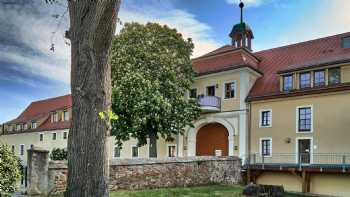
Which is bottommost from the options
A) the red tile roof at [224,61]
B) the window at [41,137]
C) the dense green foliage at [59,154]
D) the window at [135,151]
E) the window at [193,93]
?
the dense green foliage at [59,154]

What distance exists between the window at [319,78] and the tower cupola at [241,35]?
31.7ft

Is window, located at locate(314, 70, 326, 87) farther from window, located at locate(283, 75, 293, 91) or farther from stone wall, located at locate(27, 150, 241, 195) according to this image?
stone wall, located at locate(27, 150, 241, 195)

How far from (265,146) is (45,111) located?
35.5 meters

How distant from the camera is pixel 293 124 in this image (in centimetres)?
2333

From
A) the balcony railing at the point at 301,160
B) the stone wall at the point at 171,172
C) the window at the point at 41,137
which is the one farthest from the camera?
the window at the point at 41,137

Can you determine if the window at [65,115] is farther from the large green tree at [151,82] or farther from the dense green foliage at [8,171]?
the dense green foliage at [8,171]

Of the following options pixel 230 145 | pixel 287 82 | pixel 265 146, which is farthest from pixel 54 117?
pixel 287 82

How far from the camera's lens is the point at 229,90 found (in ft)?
87.5

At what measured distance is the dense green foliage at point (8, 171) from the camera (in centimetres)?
723

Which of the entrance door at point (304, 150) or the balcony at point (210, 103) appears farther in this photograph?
the balcony at point (210, 103)

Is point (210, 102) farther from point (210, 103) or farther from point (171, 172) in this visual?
point (171, 172)

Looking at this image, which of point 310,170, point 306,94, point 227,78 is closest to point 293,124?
point 306,94

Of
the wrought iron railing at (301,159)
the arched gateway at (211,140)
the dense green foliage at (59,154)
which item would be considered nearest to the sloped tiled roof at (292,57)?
the arched gateway at (211,140)

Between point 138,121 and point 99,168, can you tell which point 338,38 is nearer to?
point 138,121
